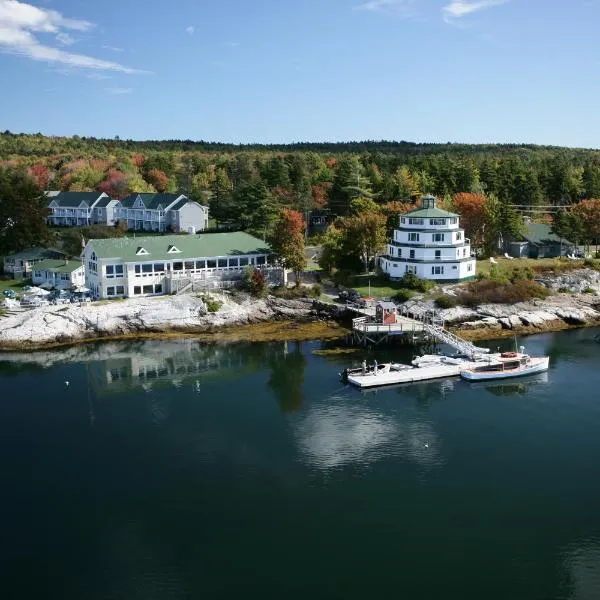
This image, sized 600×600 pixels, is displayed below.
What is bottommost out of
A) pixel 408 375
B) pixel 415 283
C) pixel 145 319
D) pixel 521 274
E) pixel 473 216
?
pixel 408 375

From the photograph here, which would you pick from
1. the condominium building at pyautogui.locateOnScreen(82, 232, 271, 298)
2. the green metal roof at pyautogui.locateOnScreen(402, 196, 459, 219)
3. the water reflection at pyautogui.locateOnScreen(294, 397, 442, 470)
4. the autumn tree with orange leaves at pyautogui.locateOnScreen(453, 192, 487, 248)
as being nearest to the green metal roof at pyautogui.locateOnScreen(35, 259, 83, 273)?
the condominium building at pyautogui.locateOnScreen(82, 232, 271, 298)

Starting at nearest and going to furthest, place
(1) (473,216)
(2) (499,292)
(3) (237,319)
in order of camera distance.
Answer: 1. (3) (237,319)
2. (2) (499,292)
3. (1) (473,216)

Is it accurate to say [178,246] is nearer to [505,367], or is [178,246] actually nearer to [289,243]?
[289,243]

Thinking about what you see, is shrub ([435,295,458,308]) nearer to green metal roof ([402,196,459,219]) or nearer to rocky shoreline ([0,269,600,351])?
rocky shoreline ([0,269,600,351])

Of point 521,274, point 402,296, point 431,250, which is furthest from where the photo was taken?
point 521,274

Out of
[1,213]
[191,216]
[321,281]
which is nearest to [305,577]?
[321,281]

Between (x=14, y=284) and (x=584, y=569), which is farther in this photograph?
(x=14, y=284)

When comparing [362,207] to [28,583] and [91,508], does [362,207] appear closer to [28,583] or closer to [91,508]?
[91,508]

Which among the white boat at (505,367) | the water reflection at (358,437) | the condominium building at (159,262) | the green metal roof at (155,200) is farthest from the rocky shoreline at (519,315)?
the green metal roof at (155,200)

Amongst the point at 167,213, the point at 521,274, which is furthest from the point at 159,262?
the point at 521,274
